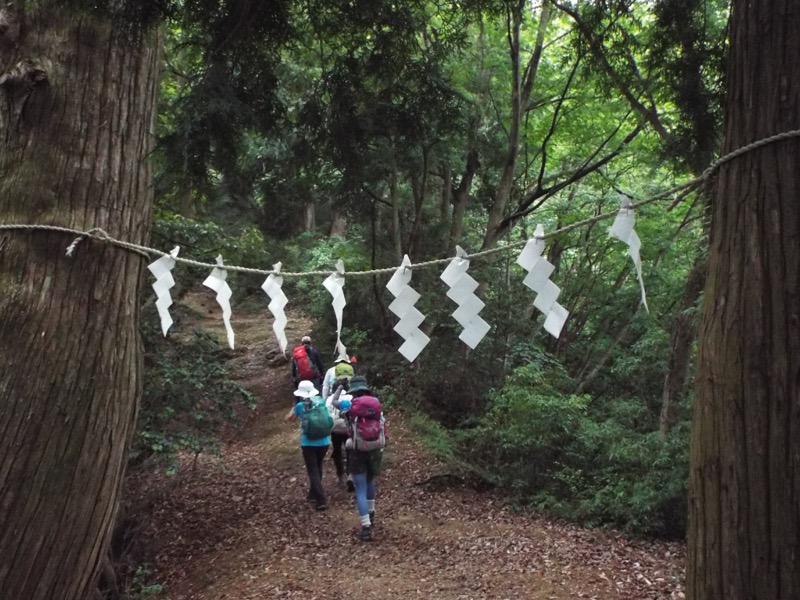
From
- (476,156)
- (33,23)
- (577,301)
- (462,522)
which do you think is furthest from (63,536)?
(577,301)

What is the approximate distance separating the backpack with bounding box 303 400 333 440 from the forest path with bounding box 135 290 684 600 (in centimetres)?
109

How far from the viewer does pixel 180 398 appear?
791 centimetres

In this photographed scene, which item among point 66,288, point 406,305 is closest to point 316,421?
point 406,305

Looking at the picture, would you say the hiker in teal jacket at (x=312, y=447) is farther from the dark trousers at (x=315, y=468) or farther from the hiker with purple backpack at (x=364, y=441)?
the hiker with purple backpack at (x=364, y=441)

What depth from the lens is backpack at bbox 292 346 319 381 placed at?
392 inches

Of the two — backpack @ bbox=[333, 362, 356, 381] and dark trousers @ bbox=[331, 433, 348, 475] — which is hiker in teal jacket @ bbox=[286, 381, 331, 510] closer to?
backpack @ bbox=[333, 362, 356, 381]

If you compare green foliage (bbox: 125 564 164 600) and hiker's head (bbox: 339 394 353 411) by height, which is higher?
hiker's head (bbox: 339 394 353 411)

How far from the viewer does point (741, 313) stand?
6.39ft

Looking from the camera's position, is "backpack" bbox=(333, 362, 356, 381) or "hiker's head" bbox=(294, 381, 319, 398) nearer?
"hiker's head" bbox=(294, 381, 319, 398)

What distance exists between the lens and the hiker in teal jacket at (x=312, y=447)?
7031mm

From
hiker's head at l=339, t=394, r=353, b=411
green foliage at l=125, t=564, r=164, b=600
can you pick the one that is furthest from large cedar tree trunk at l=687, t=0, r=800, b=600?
green foliage at l=125, t=564, r=164, b=600

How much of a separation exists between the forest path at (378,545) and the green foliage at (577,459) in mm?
359

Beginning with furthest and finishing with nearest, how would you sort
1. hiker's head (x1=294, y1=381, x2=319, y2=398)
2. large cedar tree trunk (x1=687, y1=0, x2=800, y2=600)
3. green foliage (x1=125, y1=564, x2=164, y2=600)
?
hiker's head (x1=294, y1=381, x2=319, y2=398)
green foliage (x1=125, y1=564, x2=164, y2=600)
large cedar tree trunk (x1=687, y1=0, x2=800, y2=600)

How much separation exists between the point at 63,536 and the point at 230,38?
2.80 metres
